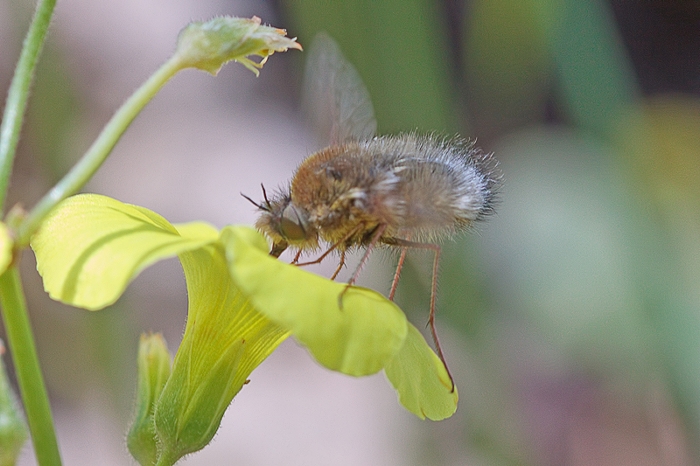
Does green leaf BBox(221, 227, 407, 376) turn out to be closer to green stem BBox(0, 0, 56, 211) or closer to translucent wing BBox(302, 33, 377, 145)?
green stem BBox(0, 0, 56, 211)

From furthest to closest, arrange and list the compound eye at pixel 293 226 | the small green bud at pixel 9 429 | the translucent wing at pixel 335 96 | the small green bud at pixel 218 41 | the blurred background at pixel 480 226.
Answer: the blurred background at pixel 480 226 < the translucent wing at pixel 335 96 < the compound eye at pixel 293 226 < the small green bud at pixel 218 41 < the small green bud at pixel 9 429

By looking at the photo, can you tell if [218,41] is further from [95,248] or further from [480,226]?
[480,226]

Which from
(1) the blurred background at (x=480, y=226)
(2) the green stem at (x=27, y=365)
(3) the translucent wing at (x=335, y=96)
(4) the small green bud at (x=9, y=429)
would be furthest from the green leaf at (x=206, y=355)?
(1) the blurred background at (x=480, y=226)

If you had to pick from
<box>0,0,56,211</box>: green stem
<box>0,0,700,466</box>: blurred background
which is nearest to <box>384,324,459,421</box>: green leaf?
<box>0,0,56,211</box>: green stem

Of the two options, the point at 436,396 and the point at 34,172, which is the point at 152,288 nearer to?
the point at 34,172

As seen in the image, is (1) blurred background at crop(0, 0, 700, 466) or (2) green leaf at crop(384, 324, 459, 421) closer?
(2) green leaf at crop(384, 324, 459, 421)

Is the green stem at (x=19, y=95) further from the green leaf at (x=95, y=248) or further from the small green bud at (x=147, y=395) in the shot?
the small green bud at (x=147, y=395)

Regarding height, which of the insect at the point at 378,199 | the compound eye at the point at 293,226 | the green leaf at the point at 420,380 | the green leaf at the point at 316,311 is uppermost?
the insect at the point at 378,199
